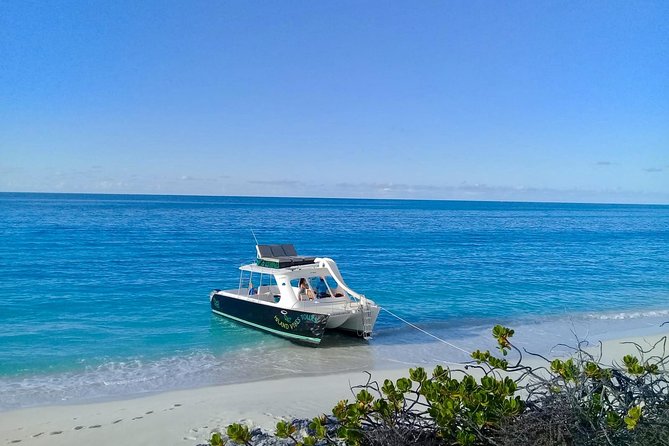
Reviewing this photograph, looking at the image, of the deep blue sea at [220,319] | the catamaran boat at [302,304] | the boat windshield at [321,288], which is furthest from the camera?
the boat windshield at [321,288]

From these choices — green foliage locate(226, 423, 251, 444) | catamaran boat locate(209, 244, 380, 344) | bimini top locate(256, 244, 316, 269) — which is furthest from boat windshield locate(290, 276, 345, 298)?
green foliage locate(226, 423, 251, 444)

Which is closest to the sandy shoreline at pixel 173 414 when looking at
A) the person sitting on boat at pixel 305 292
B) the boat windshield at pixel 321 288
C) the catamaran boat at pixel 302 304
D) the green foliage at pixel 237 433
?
the catamaran boat at pixel 302 304

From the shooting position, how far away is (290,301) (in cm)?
1669

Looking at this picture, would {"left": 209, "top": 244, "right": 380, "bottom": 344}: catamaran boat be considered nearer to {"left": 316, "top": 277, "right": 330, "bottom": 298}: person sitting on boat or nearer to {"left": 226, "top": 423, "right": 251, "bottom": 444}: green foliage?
{"left": 316, "top": 277, "right": 330, "bottom": 298}: person sitting on boat

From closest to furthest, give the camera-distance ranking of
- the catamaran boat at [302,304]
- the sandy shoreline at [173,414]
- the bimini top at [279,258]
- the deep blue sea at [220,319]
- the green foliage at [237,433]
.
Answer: the green foliage at [237,433] < the sandy shoreline at [173,414] < the deep blue sea at [220,319] < the catamaran boat at [302,304] < the bimini top at [279,258]

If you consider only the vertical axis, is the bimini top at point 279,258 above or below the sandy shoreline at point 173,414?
above

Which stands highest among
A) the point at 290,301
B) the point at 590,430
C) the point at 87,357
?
the point at 590,430

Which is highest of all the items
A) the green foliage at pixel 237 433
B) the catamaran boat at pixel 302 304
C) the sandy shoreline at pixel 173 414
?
the green foliage at pixel 237 433

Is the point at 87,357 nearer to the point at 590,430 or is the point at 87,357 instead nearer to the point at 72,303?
the point at 72,303

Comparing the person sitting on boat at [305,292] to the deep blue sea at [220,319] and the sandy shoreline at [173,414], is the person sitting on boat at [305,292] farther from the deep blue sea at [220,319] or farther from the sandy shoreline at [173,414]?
the sandy shoreline at [173,414]

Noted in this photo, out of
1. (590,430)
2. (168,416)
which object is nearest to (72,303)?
(168,416)

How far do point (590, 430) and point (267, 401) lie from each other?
7.83m

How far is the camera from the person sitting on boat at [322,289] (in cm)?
1760

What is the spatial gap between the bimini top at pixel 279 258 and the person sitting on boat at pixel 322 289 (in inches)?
30.3
